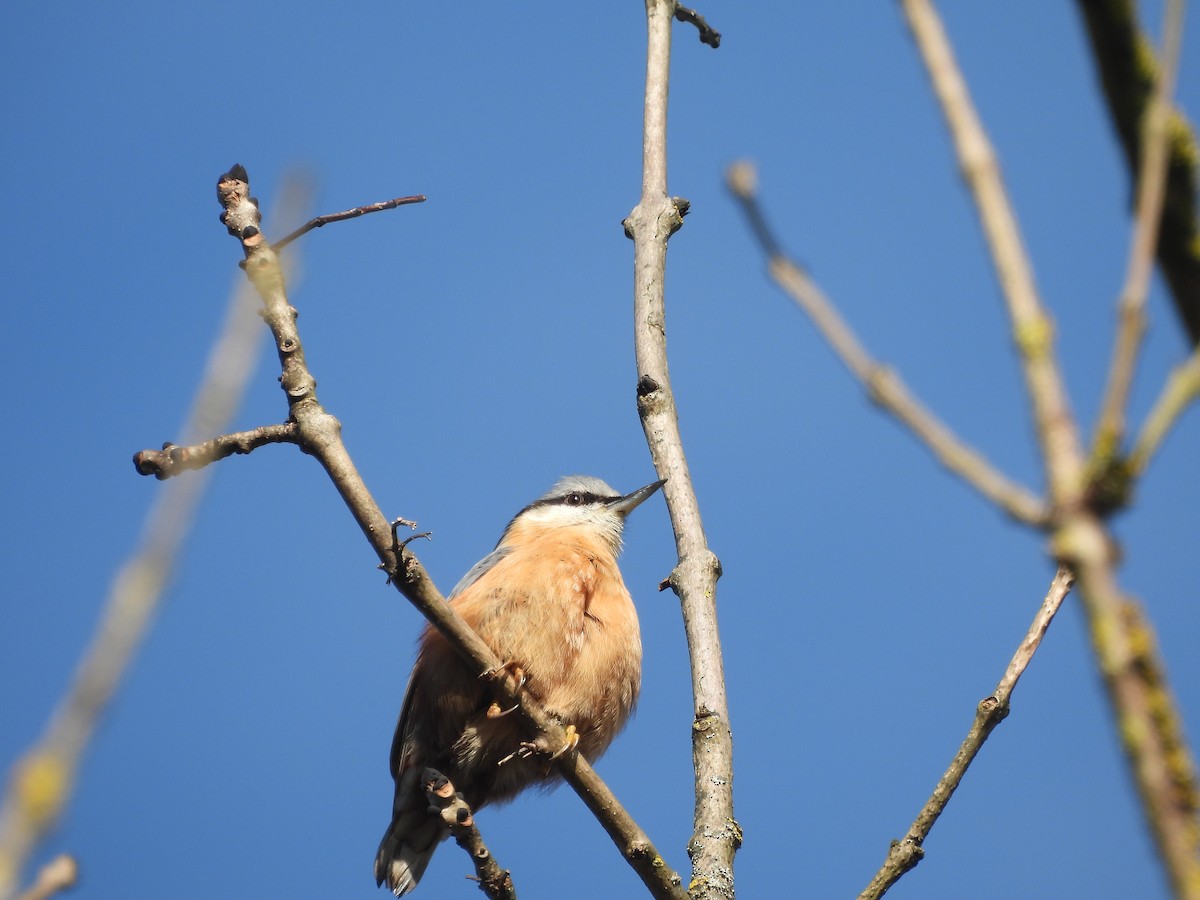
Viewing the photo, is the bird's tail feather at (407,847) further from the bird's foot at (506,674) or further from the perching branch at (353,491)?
the perching branch at (353,491)

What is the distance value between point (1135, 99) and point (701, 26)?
4653mm

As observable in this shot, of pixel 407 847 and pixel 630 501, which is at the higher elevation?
pixel 630 501

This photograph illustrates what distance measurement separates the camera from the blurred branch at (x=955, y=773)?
3520 millimetres

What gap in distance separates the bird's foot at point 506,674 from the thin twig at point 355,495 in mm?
31

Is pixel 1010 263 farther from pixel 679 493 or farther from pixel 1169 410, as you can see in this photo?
pixel 679 493

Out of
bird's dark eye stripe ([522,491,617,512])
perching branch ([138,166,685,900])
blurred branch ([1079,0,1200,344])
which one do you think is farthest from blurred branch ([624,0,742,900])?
blurred branch ([1079,0,1200,344])

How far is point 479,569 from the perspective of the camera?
19.9 feet

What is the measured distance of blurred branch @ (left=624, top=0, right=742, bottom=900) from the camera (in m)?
3.82

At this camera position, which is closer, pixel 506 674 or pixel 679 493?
pixel 506 674

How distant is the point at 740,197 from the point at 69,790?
3.01ft

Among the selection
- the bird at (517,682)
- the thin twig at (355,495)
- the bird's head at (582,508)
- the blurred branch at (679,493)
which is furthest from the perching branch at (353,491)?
the bird's head at (582,508)

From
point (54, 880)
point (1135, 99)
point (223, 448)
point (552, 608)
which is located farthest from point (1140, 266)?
point (552, 608)

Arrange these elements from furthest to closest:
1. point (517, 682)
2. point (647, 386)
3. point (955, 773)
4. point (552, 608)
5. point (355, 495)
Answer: point (552, 608), point (517, 682), point (647, 386), point (955, 773), point (355, 495)

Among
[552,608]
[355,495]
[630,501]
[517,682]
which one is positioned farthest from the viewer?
[630,501]
